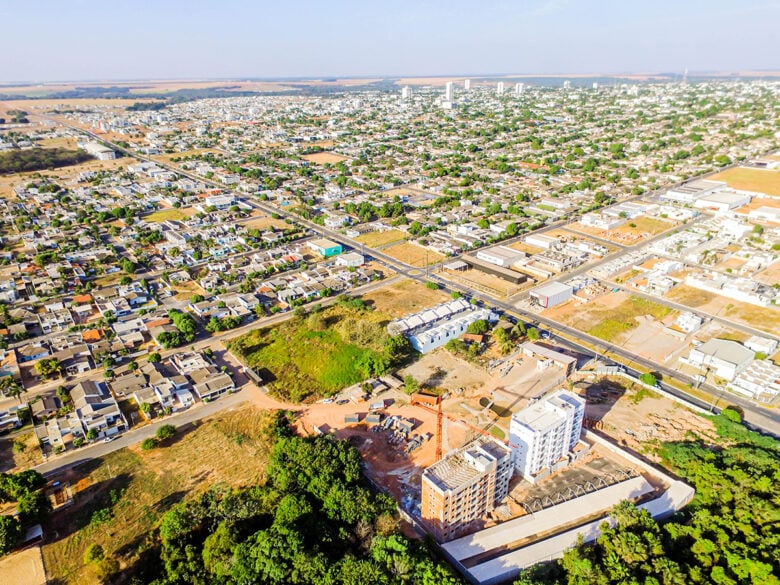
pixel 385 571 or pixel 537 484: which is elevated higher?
pixel 385 571

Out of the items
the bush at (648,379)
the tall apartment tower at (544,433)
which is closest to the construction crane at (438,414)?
the tall apartment tower at (544,433)

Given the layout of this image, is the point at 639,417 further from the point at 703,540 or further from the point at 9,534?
the point at 9,534

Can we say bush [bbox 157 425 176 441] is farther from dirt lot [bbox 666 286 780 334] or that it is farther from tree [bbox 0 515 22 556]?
dirt lot [bbox 666 286 780 334]

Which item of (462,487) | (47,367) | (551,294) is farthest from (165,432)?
(551,294)

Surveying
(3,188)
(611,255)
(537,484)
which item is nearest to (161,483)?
(537,484)

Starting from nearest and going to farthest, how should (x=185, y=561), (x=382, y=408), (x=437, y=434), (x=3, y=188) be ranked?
1. (x=185, y=561)
2. (x=437, y=434)
3. (x=382, y=408)
4. (x=3, y=188)

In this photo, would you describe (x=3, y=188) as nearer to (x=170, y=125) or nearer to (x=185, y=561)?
(x=170, y=125)
